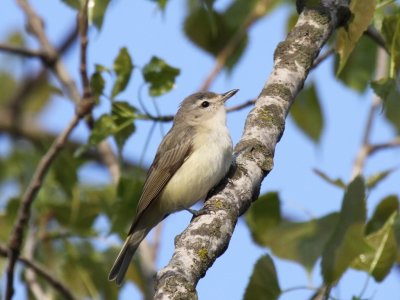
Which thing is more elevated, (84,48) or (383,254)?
(84,48)

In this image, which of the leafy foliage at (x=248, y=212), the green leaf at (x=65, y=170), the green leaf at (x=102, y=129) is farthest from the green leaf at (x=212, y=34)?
the green leaf at (x=65, y=170)

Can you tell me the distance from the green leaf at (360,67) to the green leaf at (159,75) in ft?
4.43

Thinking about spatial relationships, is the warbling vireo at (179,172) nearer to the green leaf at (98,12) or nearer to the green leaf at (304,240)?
the green leaf at (304,240)

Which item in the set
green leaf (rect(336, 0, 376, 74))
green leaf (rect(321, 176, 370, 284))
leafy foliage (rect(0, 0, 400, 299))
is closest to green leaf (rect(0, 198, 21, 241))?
leafy foliage (rect(0, 0, 400, 299))

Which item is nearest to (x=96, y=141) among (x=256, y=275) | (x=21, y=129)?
(x=256, y=275)

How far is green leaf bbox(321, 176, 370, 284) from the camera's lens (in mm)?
2979

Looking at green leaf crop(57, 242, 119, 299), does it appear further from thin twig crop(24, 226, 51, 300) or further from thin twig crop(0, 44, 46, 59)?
thin twig crop(0, 44, 46, 59)

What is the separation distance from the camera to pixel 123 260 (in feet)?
19.2

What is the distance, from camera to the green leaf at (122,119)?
4.93 meters

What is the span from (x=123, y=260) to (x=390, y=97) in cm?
→ 229

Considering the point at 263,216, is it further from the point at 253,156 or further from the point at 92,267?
the point at 92,267

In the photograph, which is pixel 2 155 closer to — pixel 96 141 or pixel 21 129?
pixel 21 129

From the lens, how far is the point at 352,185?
303cm

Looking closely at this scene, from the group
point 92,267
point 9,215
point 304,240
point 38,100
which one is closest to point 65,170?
point 9,215
